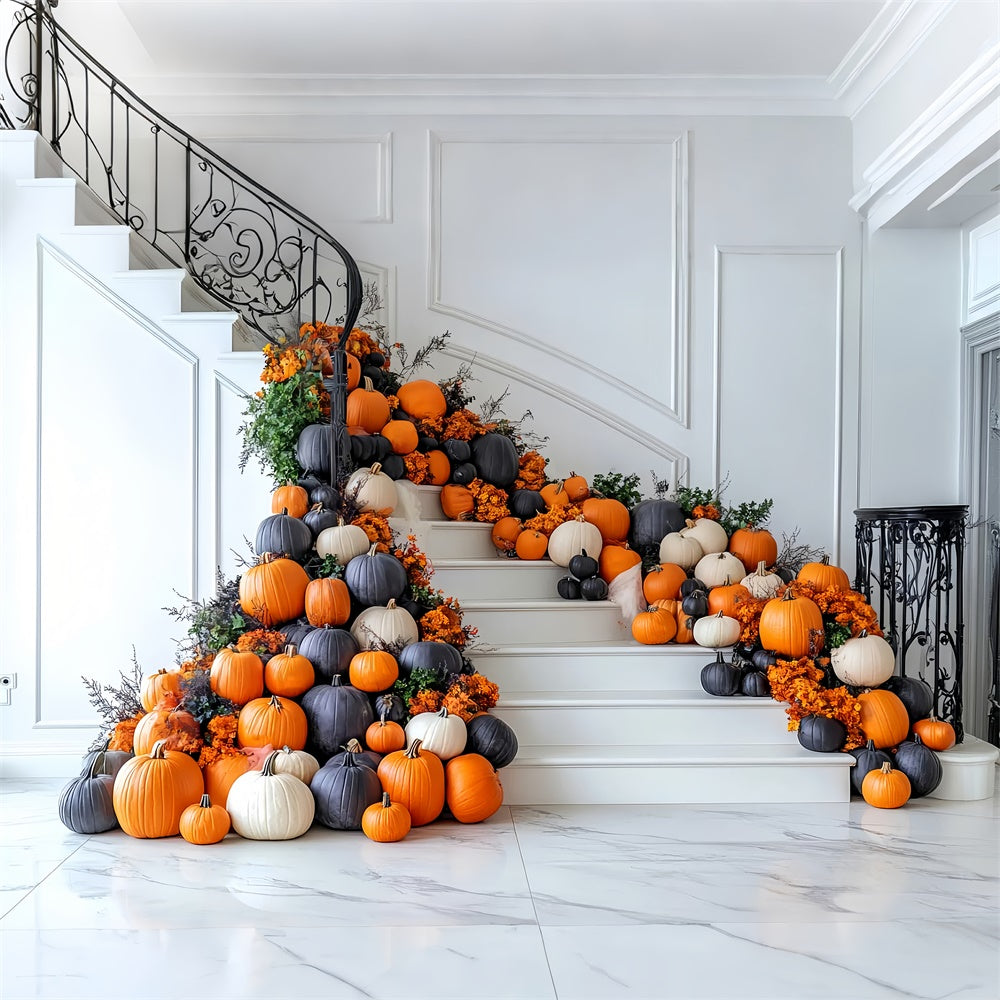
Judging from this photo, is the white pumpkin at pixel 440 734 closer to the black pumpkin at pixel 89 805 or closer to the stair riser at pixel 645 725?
the stair riser at pixel 645 725

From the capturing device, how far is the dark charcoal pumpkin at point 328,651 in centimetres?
373

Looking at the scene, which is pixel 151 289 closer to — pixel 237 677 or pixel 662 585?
pixel 237 677

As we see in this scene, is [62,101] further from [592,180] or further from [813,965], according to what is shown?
[813,965]

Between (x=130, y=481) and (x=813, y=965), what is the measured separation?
144 inches

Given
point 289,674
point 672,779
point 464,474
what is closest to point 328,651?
point 289,674

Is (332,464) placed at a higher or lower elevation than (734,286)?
lower

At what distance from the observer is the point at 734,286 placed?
5828 mm

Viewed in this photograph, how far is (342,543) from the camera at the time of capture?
4.08 meters

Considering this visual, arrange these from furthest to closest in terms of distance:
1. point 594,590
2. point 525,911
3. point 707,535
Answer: point 707,535 < point 594,590 < point 525,911

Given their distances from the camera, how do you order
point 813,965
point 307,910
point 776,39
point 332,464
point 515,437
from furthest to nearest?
1. point 515,437
2. point 776,39
3. point 332,464
4. point 307,910
5. point 813,965

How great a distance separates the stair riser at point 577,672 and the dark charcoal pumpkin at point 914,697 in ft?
2.89

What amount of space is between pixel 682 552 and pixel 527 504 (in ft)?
2.92

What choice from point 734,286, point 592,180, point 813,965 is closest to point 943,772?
point 813,965

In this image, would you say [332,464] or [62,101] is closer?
[332,464]
